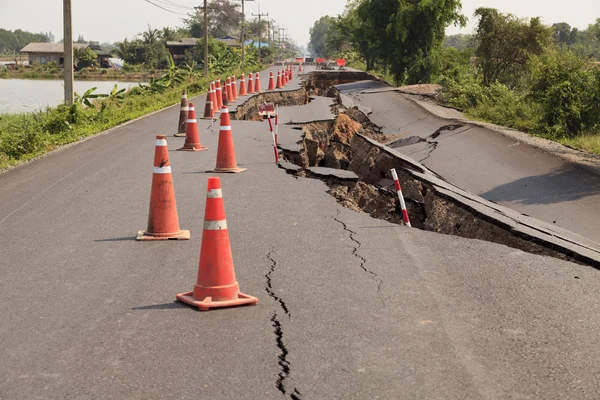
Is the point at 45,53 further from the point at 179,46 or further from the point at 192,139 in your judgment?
the point at 192,139

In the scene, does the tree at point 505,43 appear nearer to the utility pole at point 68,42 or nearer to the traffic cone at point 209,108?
the traffic cone at point 209,108

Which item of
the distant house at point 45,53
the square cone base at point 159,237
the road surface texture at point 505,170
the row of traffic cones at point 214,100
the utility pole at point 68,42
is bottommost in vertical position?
the road surface texture at point 505,170

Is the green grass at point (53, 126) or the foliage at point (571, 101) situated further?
the foliage at point (571, 101)

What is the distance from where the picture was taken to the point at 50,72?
326 feet

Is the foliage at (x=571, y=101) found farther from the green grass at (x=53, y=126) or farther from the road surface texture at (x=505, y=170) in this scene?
the green grass at (x=53, y=126)

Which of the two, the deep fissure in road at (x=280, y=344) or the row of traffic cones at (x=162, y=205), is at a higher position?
the row of traffic cones at (x=162, y=205)

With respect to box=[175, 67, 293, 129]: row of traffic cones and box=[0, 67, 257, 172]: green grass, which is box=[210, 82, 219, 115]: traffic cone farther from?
box=[0, 67, 257, 172]: green grass

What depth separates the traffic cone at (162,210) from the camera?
7.66 m

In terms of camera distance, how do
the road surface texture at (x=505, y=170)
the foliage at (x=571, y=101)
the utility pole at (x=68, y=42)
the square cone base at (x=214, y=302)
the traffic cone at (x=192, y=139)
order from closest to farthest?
the square cone base at (x=214, y=302)
the road surface texture at (x=505, y=170)
the traffic cone at (x=192, y=139)
the foliage at (x=571, y=101)
the utility pole at (x=68, y=42)

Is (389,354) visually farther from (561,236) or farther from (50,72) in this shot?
(50,72)

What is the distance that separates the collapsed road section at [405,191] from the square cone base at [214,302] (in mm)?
3506

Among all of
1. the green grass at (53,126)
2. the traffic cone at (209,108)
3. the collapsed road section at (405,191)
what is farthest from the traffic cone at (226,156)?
the traffic cone at (209,108)

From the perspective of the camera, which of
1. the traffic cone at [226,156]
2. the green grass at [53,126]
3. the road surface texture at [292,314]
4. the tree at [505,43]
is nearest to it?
the road surface texture at [292,314]

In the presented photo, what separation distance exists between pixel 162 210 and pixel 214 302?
228 centimetres
